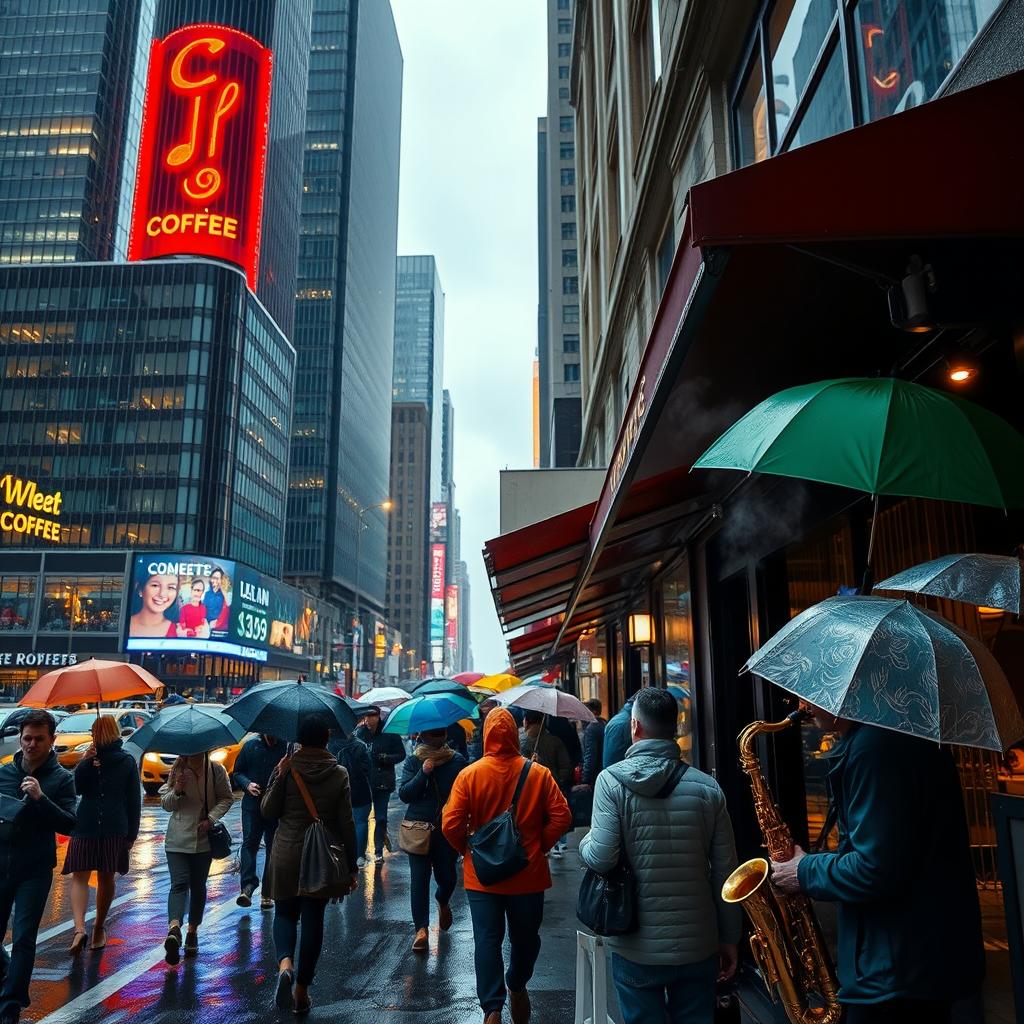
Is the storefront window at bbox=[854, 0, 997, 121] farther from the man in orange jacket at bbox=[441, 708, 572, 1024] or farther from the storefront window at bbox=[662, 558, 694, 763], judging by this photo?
the storefront window at bbox=[662, 558, 694, 763]

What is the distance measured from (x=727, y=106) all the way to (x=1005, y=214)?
836 centimetres

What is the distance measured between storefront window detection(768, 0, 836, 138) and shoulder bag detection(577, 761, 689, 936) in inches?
250

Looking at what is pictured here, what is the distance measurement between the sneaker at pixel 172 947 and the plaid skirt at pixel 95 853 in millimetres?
963

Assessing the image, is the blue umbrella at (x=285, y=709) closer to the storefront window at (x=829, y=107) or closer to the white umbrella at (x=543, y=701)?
the white umbrella at (x=543, y=701)

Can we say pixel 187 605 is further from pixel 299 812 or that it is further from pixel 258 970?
pixel 299 812

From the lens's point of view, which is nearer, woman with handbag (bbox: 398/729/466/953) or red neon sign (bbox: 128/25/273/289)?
woman with handbag (bbox: 398/729/466/953)

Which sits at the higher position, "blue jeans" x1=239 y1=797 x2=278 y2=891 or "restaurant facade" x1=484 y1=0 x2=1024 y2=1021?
"restaurant facade" x1=484 y1=0 x2=1024 y2=1021

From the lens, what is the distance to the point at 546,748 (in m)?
11.1

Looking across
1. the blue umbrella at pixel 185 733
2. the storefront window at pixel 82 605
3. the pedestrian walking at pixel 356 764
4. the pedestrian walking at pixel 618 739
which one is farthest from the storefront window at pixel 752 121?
the storefront window at pixel 82 605

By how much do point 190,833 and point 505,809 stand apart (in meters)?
3.75

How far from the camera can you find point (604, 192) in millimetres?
21547

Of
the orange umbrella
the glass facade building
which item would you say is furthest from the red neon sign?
the orange umbrella

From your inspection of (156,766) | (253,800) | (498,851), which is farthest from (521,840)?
(156,766)

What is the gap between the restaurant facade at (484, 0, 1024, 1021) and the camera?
2965 millimetres
